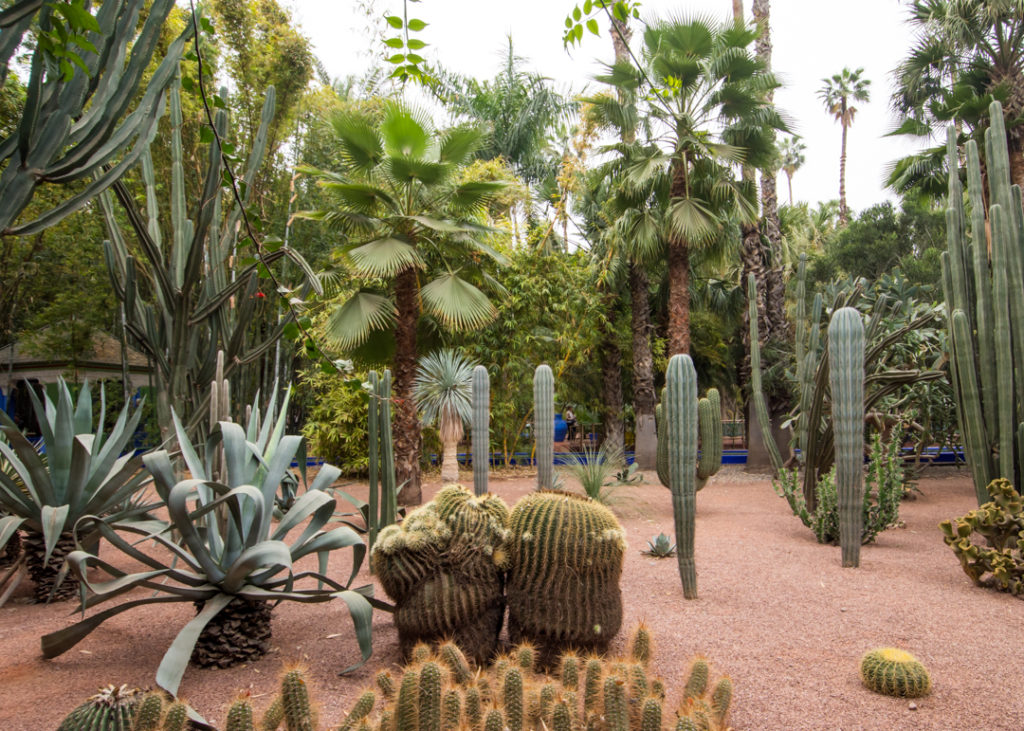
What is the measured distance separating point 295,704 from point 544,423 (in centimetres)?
480

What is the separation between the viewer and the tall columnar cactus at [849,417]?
17.6ft

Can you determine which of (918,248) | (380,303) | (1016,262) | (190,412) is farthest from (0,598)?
(918,248)

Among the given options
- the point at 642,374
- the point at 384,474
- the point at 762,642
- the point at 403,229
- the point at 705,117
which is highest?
the point at 705,117

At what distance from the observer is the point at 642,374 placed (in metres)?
14.4

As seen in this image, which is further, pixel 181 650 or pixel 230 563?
pixel 230 563

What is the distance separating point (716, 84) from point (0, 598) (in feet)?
39.2

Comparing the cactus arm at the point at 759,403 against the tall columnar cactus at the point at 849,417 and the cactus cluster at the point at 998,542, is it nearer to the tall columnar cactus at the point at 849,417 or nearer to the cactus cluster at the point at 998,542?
the tall columnar cactus at the point at 849,417

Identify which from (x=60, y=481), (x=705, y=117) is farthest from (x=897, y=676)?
(x=705, y=117)

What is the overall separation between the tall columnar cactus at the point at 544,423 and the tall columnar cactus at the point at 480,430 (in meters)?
0.53

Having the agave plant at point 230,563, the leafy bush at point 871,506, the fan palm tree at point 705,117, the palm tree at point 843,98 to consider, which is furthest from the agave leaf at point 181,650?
the palm tree at point 843,98

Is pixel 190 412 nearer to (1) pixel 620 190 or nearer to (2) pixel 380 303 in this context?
(2) pixel 380 303

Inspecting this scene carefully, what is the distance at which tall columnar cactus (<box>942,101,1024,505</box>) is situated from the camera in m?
5.49

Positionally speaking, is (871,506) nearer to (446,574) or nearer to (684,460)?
(684,460)

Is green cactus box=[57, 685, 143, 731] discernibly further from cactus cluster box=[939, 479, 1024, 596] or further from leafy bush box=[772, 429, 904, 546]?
leafy bush box=[772, 429, 904, 546]
